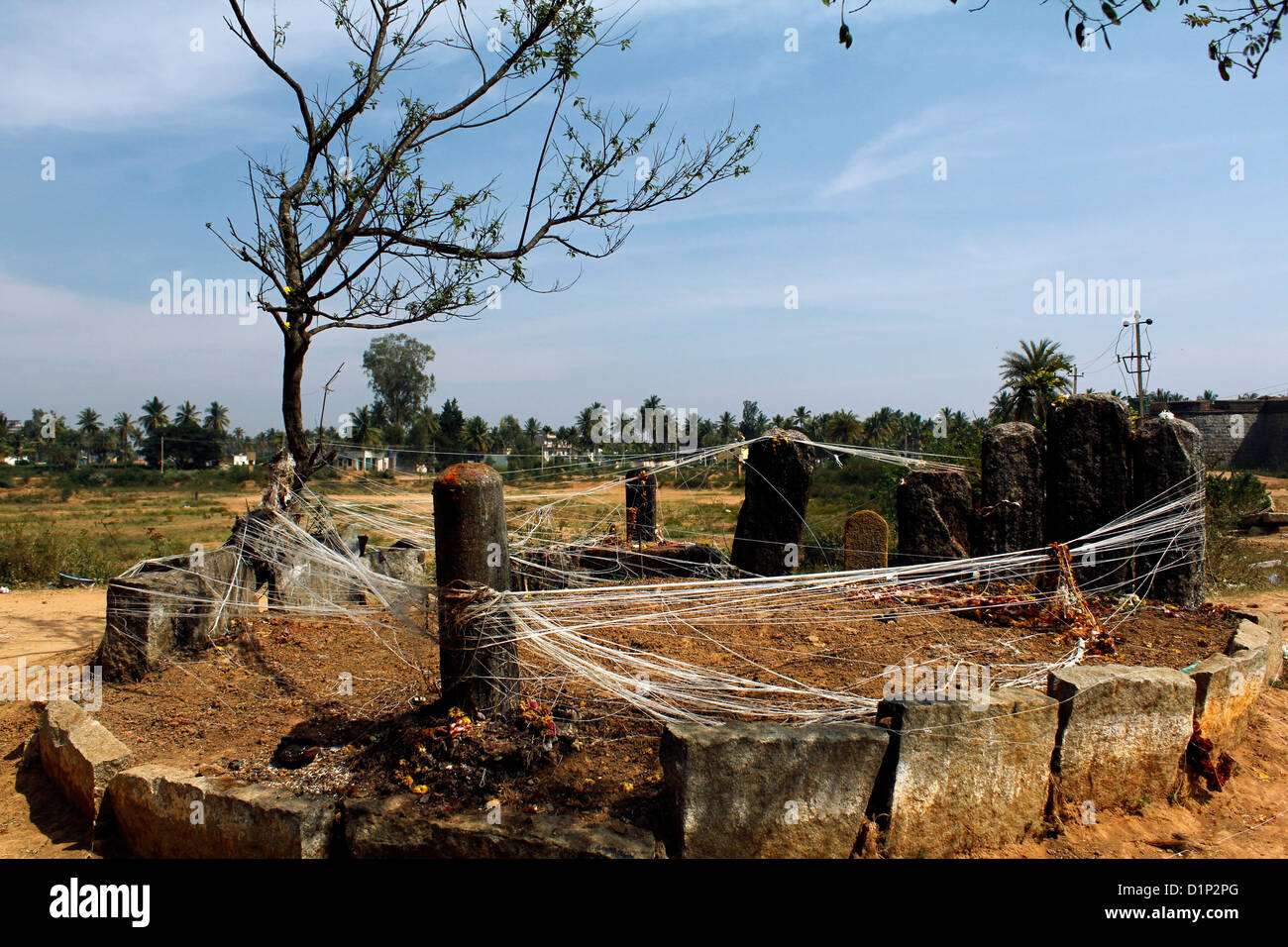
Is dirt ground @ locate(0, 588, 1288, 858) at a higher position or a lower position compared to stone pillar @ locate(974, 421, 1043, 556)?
lower

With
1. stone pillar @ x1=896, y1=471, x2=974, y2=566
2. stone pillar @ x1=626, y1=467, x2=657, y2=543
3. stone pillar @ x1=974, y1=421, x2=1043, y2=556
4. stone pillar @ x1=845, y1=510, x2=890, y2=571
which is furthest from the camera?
stone pillar @ x1=626, y1=467, x2=657, y2=543

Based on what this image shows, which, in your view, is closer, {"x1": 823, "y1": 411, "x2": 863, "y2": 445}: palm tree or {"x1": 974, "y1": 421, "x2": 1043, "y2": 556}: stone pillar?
{"x1": 974, "y1": 421, "x2": 1043, "y2": 556}: stone pillar

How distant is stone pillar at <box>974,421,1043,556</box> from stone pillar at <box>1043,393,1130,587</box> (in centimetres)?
18

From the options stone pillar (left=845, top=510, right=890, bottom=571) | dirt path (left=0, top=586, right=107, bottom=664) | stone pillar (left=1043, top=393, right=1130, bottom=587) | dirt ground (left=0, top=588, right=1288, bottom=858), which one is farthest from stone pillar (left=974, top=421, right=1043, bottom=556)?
dirt path (left=0, top=586, right=107, bottom=664)

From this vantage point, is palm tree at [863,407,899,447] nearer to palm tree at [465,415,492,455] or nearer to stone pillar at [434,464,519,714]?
palm tree at [465,415,492,455]

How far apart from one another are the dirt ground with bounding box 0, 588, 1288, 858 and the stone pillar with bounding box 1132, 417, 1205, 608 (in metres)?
0.29

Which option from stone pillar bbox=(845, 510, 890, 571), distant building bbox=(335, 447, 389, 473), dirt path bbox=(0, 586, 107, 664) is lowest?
dirt path bbox=(0, 586, 107, 664)

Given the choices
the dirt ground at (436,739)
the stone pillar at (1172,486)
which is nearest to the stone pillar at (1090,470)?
the stone pillar at (1172,486)

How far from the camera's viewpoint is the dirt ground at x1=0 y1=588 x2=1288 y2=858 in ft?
11.8

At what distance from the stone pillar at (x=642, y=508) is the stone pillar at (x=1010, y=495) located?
371cm

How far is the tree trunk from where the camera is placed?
23.3 feet

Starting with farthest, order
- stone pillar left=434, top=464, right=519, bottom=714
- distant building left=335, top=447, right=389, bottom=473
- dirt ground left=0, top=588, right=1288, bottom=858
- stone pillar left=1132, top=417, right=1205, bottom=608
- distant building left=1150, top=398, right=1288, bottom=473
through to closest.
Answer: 1. distant building left=1150, top=398, right=1288, bottom=473
2. distant building left=335, top=447, right=389, bottom=473
3. stone pillar left=1132, top=417, right=1205, bottom=608
4. stone pillar left=434, top=464, right=519, bottom=714
5. dirt ground left=0, top=588, right=1288, bottom=858

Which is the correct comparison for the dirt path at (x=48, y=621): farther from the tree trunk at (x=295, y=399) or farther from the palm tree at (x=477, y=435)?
the palm tree at (x=477, y=435)
